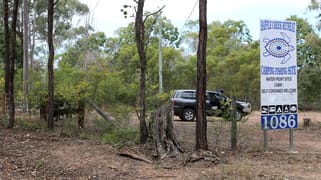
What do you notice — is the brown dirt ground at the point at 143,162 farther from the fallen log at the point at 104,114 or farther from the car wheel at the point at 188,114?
the car wheel at the point at 188,114

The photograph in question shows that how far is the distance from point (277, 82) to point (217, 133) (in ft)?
5.89

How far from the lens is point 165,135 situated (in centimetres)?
948

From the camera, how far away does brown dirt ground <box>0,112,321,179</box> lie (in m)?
7.59

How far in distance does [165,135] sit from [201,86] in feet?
4.10

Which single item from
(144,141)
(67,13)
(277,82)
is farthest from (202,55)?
(67,13)

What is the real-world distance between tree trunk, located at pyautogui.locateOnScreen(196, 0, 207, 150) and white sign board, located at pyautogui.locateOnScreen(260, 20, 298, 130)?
1550mm

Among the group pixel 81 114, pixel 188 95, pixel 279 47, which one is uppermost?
pixel 279 47

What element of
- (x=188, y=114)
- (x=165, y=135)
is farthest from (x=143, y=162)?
(x=188, y=114)

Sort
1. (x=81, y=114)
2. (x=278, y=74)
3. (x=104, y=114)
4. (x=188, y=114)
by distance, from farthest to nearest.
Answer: (x=188, y=114)
(x=81, y=114)
(x=104, y=114)
(x=278, y=74)

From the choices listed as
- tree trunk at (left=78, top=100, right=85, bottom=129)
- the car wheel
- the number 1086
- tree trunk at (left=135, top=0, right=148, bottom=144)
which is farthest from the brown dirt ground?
the car wheel

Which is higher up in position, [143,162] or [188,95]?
[188,95]

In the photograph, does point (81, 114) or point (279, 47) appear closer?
point (279, 47)

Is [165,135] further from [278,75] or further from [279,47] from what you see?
[279,47]

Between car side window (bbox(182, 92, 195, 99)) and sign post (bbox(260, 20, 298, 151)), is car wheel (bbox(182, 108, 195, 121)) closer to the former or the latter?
car side window (bbox(182, 92, 195, 99))
